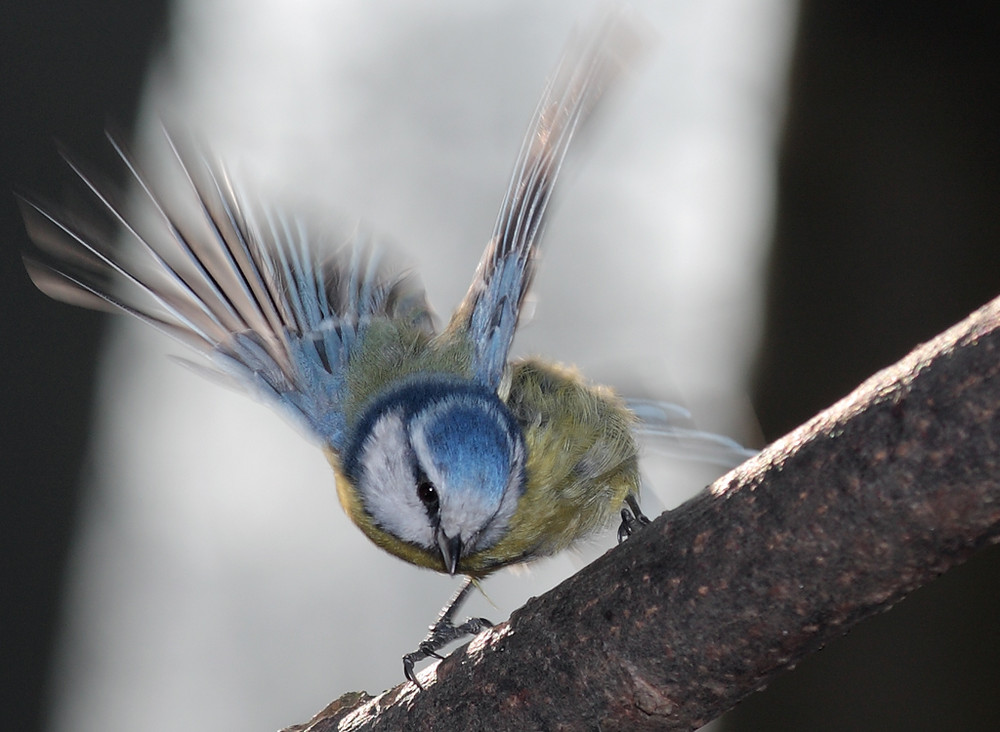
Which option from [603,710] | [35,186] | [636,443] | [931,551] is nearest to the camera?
[931,551]

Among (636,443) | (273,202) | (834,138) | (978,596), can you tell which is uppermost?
(273,202)

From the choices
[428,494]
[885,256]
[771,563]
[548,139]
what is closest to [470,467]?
[428,494]

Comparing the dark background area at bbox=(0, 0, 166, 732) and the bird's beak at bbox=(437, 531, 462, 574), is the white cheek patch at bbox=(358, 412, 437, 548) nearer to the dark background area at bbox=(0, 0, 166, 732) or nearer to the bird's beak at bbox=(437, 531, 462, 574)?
the bird's beak at bbox=(437, 531, 462, 574)

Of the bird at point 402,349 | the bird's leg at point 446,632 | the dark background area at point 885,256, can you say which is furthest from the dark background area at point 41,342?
the dark background area at point 885,256

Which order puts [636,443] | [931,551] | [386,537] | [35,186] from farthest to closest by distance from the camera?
[35,186], [636,443], [386,537], [931,551]

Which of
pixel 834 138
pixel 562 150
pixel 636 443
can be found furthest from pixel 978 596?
pixel 562 150

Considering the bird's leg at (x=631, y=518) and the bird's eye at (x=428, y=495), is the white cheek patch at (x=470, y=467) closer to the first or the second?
the bird's eye at (x=428, y=495)

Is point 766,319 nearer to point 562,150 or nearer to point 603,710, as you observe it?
point 562,150
